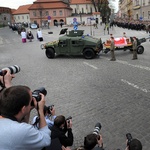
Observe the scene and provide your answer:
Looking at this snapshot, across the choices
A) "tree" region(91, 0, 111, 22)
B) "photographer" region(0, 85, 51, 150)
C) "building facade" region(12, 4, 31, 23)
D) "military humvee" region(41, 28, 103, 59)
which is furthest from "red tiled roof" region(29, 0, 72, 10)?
"photographer" region(0, 85, 51, 150)

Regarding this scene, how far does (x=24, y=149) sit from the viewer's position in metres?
1.99

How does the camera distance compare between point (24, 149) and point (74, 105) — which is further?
point (74, 105)

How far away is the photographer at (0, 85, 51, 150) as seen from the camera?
1923 millimetres

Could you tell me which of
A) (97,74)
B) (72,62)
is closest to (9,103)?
(97,74)

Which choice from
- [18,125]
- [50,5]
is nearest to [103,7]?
[50,5]

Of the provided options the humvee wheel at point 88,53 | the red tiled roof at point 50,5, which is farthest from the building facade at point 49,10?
the humvee wheel at point 88,53

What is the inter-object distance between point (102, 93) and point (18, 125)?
599 cm

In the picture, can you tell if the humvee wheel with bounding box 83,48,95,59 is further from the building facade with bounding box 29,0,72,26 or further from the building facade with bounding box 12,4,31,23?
the building facade with bounding box 12,4,31,23

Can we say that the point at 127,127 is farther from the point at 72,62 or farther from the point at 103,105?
the point at 72,62

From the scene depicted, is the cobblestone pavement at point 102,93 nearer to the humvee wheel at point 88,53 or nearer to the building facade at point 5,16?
the humvee wheel at point 88,53

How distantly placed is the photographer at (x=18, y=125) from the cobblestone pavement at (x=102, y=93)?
9.08 feet

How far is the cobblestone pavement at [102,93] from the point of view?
5.20 meters

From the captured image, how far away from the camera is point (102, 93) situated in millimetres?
7758

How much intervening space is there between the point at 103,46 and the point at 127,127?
11.4 meters
